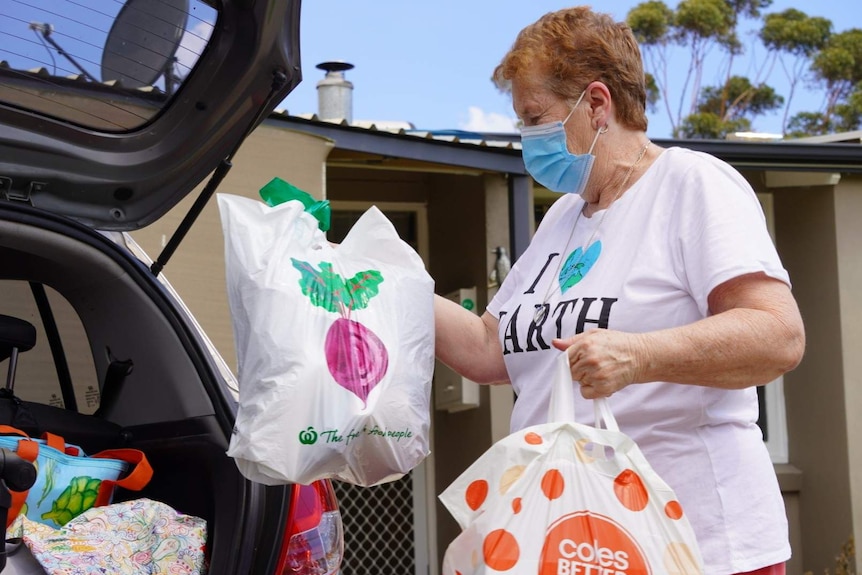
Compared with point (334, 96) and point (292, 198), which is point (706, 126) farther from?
point (292, 198)

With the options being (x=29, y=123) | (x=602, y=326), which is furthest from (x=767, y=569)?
(x=29, y=123)

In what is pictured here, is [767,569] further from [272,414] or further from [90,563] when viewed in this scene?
[90,563]

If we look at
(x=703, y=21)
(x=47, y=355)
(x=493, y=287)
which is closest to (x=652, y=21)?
(x=703, y=21)

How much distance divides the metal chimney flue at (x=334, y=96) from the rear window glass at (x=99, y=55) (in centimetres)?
547

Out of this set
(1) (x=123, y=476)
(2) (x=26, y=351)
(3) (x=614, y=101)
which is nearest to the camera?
(3) (x=614, y=101)

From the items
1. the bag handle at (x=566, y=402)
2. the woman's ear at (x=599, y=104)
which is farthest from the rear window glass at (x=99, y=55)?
the bag handle at (x=566, y=402)

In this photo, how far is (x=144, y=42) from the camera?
9.21 feet

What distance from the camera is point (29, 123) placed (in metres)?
2.76

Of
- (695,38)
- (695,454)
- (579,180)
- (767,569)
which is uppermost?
(695,38)

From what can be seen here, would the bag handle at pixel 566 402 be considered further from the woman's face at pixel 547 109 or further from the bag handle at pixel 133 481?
the bag handle at pixel 133 481

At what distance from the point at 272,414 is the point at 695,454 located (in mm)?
794

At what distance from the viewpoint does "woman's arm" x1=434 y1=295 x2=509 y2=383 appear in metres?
2.65

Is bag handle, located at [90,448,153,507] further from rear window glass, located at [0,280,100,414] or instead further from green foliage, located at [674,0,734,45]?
green foliage, located at [674,0,734,45]

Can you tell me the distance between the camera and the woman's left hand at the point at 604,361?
202 centimetres
